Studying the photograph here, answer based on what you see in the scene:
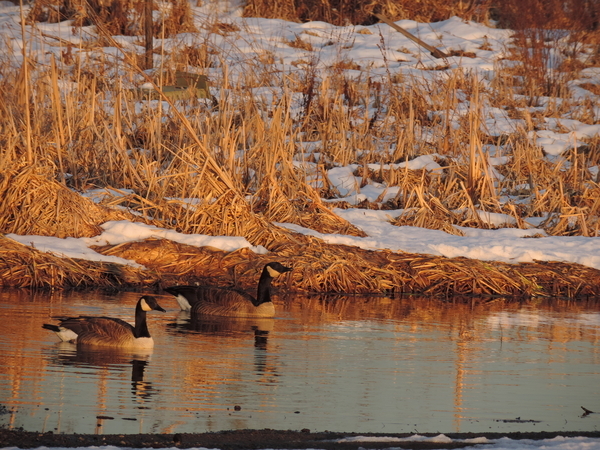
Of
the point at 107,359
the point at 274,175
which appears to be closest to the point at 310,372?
the point at 107,359

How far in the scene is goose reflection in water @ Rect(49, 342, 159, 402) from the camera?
7223 millimetres

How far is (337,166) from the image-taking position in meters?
18.2

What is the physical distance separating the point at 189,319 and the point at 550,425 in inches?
194

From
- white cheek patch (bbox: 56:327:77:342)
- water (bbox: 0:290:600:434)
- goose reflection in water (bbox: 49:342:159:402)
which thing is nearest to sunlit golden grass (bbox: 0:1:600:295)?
water (bbox: 0:290:600:434)

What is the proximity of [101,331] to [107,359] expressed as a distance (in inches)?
16.5

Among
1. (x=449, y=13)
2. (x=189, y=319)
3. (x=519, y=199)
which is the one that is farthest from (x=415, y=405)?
(x=449, y=13)

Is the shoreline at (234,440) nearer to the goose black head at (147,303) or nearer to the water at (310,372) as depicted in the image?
the water at (310,372)

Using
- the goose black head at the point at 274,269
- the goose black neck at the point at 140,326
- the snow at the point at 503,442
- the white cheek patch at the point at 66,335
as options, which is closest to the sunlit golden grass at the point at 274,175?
the goose black head at the point at 274,269

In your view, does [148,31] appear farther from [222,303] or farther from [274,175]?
[222,303]

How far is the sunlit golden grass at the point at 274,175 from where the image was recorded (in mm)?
12555

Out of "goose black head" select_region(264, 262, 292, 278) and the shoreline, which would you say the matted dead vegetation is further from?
the shoreline

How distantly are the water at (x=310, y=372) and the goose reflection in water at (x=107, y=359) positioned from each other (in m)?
0.02

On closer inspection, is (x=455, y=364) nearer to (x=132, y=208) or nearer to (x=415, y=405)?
(x=415, y=405)

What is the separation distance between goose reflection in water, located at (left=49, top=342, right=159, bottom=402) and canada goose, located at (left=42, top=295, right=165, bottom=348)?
0.07m
